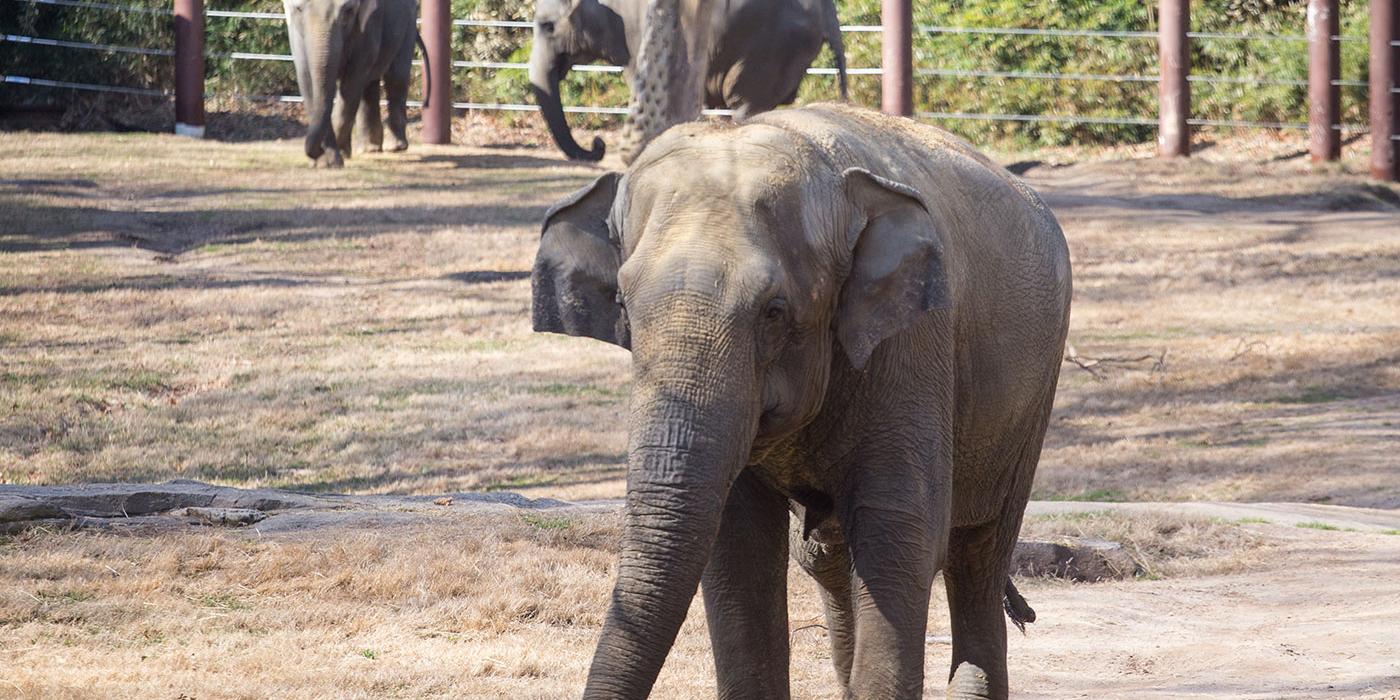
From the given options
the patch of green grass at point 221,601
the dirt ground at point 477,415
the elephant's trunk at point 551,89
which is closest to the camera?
the dirt ground at point 477,415

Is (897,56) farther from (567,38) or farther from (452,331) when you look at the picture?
(452,331)

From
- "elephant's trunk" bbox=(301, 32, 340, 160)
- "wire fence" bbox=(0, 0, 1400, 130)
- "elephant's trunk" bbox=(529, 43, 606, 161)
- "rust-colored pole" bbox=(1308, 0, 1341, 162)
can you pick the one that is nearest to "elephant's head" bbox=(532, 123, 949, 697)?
"elephant's trunk" bbox=(529, 43, 606, 161)

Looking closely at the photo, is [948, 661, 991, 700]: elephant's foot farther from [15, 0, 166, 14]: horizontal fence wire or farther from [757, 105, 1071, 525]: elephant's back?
[15, 0, 166, 14]: horizontal fence wire

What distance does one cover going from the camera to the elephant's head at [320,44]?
17.6 meters

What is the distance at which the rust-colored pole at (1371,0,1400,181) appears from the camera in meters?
19.2

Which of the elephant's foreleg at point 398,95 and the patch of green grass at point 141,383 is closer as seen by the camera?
the patch of green grass at point 141,383

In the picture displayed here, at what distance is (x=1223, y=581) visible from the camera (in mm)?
8156

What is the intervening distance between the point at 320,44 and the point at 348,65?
71 cm

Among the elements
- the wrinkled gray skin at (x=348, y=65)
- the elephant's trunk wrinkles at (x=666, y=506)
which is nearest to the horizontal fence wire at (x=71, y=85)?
the wrinkled gray skin at (x=348, y=65)

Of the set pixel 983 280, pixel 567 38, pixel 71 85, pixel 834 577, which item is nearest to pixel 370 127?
pixel 71 85

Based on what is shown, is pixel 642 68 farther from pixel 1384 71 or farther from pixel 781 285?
pixel 1384 71

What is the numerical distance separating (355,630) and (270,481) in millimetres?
3909

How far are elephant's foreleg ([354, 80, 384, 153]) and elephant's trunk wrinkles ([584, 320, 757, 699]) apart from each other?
54.8 ft

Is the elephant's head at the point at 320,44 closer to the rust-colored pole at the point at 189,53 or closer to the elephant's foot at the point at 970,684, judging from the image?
the rust-colored pole at the point at 189,53
